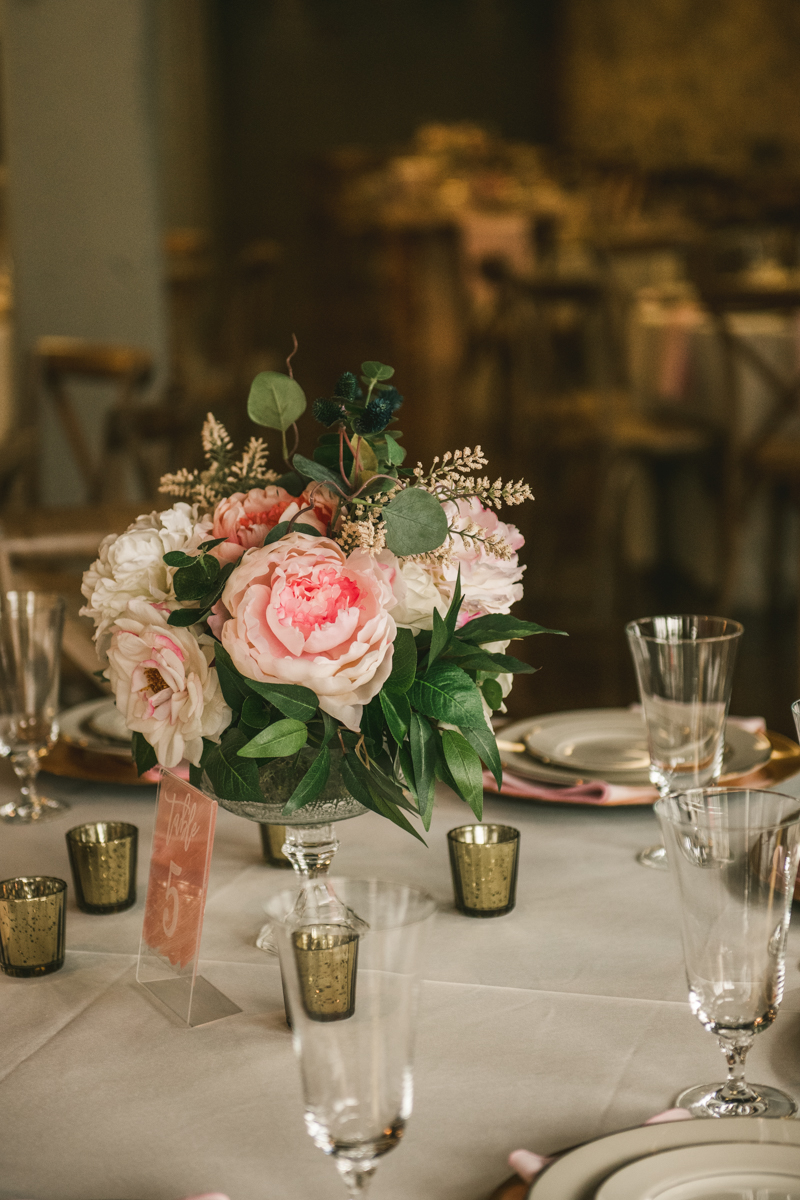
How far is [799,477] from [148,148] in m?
2.21

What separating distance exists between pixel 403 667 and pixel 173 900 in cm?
22

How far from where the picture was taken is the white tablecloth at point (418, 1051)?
0.65 metres

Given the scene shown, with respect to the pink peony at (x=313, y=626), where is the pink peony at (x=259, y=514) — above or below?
above

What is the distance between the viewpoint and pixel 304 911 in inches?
32.0

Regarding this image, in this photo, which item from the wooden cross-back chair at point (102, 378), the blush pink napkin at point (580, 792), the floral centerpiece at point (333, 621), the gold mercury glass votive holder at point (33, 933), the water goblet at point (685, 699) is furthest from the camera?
the wooden cross-back chair at point (102, 378)

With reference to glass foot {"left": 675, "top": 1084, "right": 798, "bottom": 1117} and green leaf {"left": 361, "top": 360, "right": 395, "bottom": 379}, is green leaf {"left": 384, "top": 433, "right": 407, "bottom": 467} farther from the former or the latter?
glass foot {"left": 675, "top": 1084, "right": 798, "bottom": 1117}

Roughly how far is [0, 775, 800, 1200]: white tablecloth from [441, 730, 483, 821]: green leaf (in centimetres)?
13

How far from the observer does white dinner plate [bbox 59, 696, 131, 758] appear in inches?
50.1

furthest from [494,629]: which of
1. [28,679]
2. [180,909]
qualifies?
[28,679]

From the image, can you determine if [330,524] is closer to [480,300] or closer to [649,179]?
[480,300]

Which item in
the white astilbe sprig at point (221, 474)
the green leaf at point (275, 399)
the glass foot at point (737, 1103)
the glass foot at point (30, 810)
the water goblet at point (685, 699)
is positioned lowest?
the glass foot at point (30, 810)

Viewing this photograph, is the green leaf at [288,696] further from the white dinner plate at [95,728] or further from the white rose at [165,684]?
the white dinner plate at [95,728]

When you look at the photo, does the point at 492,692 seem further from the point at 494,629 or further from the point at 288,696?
the point at 288,696

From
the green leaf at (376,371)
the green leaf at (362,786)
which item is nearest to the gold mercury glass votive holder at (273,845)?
the green leaf at (362,786)
